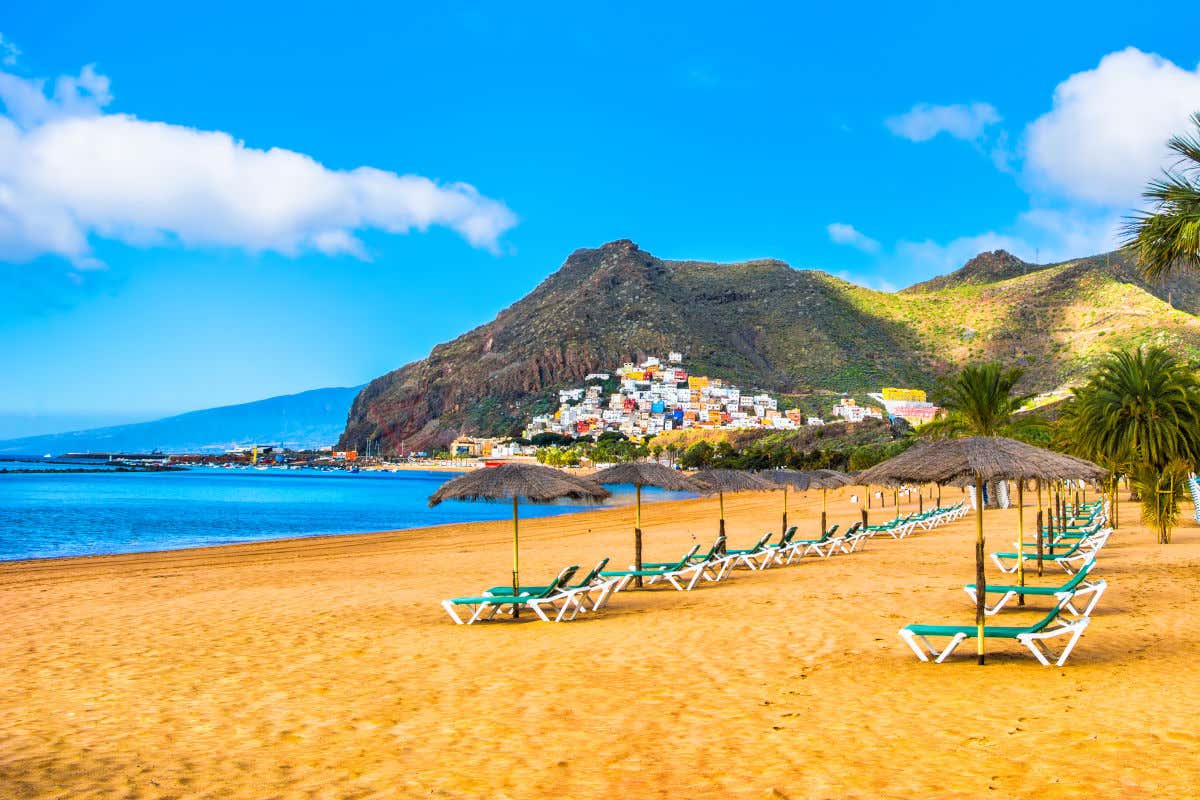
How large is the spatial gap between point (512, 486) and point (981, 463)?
5.20 m

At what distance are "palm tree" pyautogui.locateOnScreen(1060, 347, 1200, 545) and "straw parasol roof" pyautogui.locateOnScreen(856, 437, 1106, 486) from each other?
7.99 metres

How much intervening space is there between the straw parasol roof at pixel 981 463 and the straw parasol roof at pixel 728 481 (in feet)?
23.1

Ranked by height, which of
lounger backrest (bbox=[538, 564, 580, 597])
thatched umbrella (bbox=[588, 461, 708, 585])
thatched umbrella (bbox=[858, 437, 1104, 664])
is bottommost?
lounger backrest (bbox=[538, 564, 580, 597])

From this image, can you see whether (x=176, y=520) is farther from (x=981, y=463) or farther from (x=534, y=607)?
(x=981, y=463)

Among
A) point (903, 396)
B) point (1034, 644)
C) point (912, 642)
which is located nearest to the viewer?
point (1034, 644)

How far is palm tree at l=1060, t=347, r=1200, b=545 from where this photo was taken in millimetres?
15875

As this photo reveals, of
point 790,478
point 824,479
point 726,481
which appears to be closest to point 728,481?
point 726,481

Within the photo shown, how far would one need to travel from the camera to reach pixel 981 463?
8.27m

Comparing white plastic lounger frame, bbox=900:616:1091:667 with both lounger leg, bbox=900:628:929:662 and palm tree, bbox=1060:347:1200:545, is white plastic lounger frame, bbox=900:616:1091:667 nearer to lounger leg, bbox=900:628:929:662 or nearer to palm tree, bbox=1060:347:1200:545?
lounger leg, bbox=900:628:929:662

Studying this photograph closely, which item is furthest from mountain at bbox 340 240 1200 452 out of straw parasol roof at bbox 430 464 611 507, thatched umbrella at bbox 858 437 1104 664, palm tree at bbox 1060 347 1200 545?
straw parasol roof at bbox 430 464 611 507

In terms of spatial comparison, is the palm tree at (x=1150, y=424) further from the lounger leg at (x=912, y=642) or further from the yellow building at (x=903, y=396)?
the yellow building at (x=903, y=396)

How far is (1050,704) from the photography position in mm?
5945

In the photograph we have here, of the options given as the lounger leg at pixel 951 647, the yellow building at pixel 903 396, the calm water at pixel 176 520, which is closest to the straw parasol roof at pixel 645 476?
the calm water at pixel 176 520

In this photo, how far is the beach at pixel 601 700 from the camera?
15.0ft
